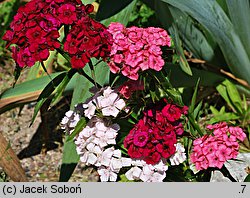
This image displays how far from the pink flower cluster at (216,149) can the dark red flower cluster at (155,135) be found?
0.07 meters

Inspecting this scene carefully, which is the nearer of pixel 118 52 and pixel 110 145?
pixel 118 52

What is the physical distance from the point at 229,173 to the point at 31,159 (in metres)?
1.03

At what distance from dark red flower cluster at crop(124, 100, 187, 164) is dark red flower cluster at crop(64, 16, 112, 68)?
0.23 metres

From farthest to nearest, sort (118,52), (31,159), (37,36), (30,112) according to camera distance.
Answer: (30,112) < (31,159) < (118,52) < (37,36)

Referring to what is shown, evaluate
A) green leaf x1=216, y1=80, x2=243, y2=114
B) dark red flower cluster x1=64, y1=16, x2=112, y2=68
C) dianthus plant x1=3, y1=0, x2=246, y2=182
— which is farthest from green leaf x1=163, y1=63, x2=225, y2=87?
dark red flower cluster x1=64, y1=16, x2=112, y2=68

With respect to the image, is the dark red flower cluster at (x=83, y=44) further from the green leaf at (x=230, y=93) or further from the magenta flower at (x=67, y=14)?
the green leaf at (x=230, y=93)

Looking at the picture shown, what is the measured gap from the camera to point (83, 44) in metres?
1.53

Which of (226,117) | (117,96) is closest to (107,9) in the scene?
(117,96)

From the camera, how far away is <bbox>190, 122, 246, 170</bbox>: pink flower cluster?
1646 millimetres

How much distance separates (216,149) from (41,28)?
0.53 m

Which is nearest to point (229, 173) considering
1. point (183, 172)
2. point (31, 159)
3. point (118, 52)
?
point (183, 172)

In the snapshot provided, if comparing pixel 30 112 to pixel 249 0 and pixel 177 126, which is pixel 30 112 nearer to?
pixel 249 0

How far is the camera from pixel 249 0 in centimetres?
234

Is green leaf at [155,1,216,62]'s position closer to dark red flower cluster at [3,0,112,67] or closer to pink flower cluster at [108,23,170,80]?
pink flower cluster at [108,23,170,80]
